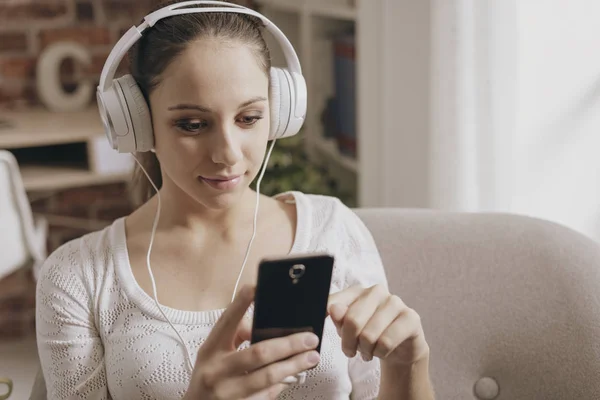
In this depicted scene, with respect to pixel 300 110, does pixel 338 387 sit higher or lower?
lower

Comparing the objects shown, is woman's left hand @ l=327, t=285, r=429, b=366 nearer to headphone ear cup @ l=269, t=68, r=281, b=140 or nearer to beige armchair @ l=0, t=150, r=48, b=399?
headphone ear cup @ l=269, t=68, r=281, b=140

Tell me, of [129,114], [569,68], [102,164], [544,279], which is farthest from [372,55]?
[129,114]

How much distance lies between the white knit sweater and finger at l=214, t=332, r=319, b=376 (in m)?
0.25

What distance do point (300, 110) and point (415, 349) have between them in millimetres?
363

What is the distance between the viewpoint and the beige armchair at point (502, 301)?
44.1 inches

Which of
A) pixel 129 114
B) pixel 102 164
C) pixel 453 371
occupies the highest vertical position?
pixel 129 114

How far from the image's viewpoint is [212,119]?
36.9 inches

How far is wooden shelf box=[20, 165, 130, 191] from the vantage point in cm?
230

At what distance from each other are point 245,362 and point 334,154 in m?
1.72

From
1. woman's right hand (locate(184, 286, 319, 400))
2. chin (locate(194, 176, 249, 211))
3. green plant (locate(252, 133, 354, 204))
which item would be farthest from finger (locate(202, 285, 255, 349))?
green plant (locate(252, 133, 354, 204))

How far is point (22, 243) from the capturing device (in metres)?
2.14

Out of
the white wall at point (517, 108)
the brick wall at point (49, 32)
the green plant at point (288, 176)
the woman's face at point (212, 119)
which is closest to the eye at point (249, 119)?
the woman's face at point (212, 119)

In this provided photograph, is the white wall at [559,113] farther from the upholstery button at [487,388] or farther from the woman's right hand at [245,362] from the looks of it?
the woman's right hand at [245,362]

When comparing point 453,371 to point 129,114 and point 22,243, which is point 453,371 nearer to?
point 129,114
